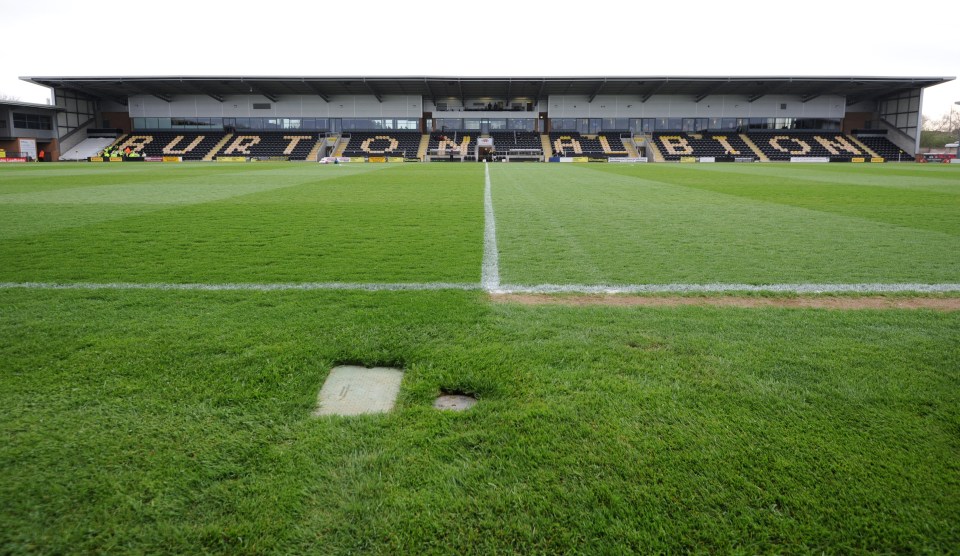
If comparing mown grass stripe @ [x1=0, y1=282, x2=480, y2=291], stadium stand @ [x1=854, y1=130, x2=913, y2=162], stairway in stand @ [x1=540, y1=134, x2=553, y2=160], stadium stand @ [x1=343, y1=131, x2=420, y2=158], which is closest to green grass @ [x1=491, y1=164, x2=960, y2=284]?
mown grass stripe @ [x1=0, y1=282, x2=480, y2=291]

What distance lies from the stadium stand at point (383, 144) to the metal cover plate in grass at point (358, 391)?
5613cm

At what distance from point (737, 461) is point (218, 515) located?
86.0 inches

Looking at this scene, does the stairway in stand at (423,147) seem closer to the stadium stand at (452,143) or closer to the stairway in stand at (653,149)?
the stadium stand at (452,143)

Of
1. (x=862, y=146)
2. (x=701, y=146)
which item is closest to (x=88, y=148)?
(x=701, y=146)

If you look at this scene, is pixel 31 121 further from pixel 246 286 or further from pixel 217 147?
pixel 246 286

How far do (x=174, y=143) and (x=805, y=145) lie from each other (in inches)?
2640

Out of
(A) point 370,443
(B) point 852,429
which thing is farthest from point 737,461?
(A) point 370,443

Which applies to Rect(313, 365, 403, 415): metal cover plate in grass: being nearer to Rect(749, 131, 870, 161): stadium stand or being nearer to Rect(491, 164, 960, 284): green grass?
Rect(491, 164, 960, 284): green grass

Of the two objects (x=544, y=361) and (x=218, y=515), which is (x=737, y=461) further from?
(x=218, y=515)

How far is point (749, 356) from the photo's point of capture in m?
3.63

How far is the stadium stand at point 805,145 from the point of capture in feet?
182

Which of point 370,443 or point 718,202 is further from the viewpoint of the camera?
point 718,202

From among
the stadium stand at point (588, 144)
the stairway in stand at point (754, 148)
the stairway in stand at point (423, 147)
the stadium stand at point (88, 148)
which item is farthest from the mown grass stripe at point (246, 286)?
the stadium stand at point (88, 148)

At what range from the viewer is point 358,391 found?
3193 mm
